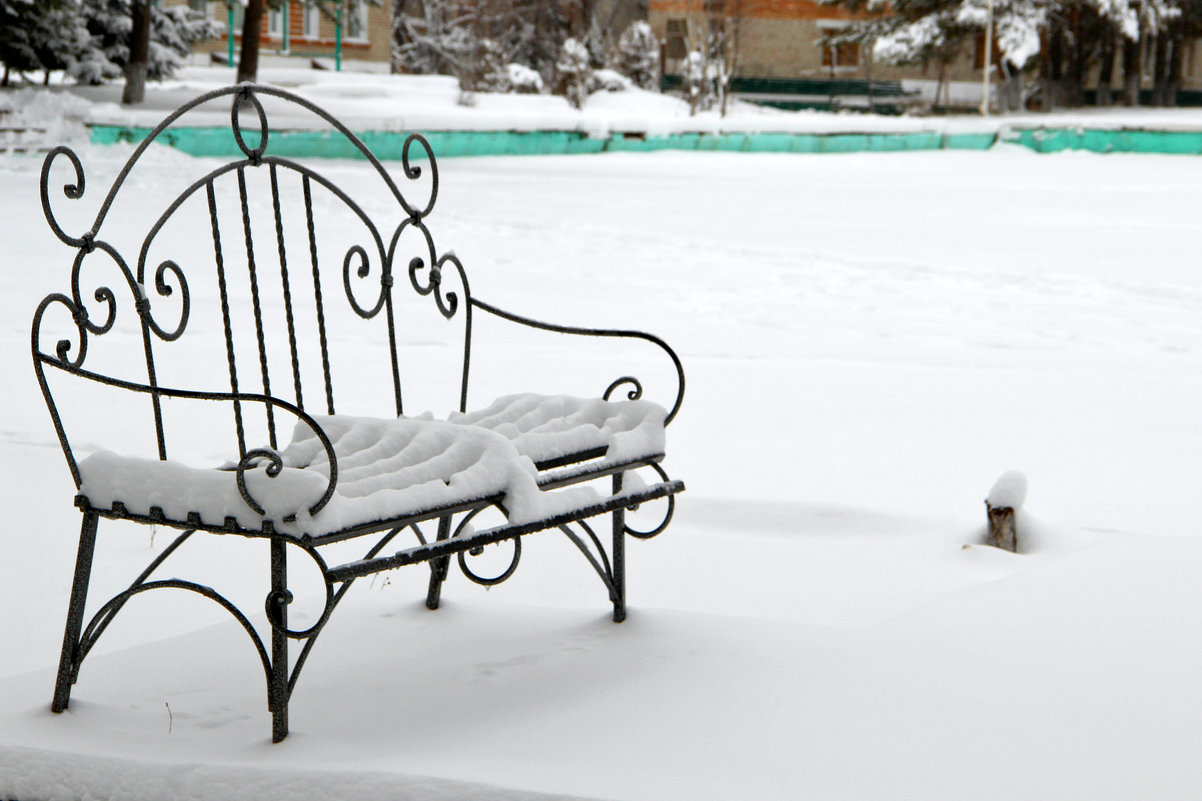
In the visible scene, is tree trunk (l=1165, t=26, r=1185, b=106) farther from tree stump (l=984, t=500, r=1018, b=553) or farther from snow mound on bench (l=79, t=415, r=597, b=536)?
snow mound on bench (l=79, t=415, r=597, b=536)

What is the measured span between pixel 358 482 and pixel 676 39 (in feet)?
152

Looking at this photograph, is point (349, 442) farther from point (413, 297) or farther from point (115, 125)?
point (115, 125)

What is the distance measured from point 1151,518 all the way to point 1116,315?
421 cm

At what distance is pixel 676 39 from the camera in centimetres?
4684

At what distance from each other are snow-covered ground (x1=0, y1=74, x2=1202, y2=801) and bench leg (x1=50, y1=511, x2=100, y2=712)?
0.17ft

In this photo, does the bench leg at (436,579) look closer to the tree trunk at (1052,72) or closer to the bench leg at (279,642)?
the bench leg at (279,642)

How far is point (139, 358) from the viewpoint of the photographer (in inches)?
226

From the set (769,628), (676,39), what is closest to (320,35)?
(676,39)

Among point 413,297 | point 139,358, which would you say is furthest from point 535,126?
point 139,358

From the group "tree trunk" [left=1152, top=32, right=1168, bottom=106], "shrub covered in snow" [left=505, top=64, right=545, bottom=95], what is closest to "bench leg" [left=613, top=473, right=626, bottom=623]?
"shrub covered in snow" [left=505, top=64, right=545, bottom=95]

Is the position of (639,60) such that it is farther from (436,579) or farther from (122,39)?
(436,579)

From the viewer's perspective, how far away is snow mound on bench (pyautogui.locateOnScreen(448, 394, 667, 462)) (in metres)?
2.57

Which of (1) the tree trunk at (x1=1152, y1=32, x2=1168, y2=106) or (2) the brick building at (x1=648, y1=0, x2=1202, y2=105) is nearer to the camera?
(1) the tree trunk at (x1=1152, y1=32, x2=1168, y2=106)

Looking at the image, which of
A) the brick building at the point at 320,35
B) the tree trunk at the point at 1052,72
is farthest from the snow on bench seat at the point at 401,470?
the tree trunk at the point at 1052,72
